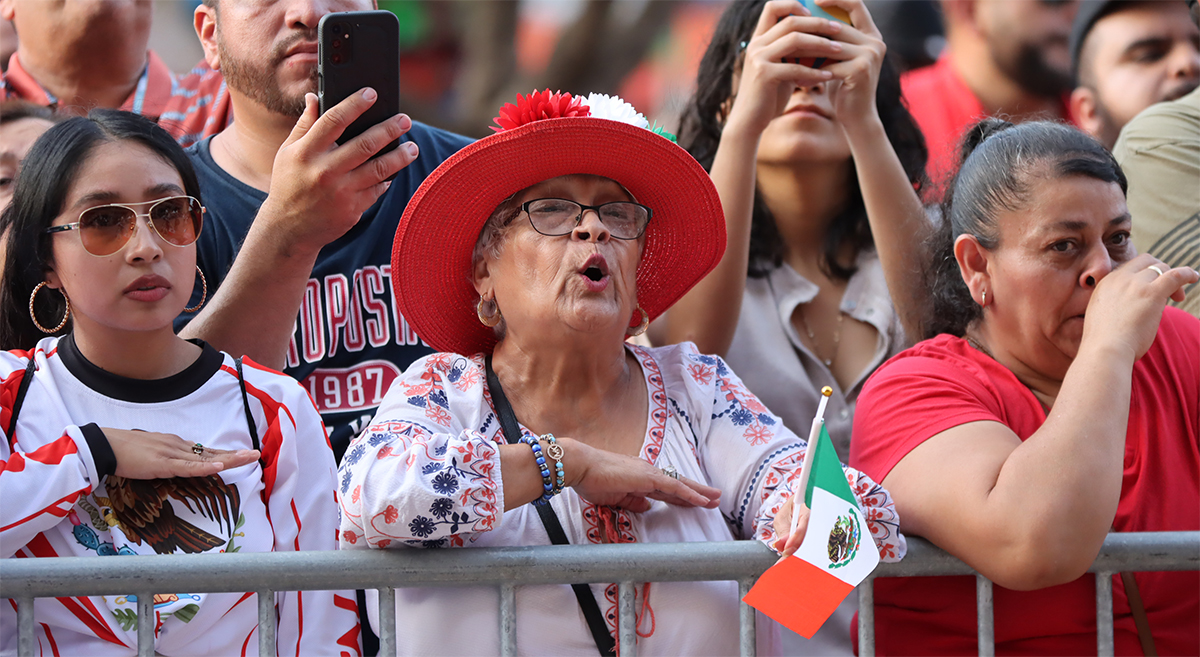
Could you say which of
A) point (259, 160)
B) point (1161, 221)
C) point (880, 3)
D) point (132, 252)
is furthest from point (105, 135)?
point (880, 3)

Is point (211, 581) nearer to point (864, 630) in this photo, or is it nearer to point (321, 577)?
point (321, 577)

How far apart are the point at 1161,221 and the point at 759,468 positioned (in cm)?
161

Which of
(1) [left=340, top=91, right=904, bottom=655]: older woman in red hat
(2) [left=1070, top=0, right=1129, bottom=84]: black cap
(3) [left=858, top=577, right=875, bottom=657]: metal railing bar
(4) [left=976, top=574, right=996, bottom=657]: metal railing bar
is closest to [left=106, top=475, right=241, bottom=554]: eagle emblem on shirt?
(1) [left=340, top=91, right=904, bottom=655]: older woman in red hat

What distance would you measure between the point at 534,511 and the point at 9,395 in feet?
3.07

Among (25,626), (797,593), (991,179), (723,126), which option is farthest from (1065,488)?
(25,626)

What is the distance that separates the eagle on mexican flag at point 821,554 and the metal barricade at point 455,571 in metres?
0.11

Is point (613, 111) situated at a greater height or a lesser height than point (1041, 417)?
greater

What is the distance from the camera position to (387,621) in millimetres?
1927

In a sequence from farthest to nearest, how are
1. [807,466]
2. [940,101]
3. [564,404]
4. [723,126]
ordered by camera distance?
[940,101], [723,126], [564,404], [807,466]

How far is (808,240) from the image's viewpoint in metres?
3.21

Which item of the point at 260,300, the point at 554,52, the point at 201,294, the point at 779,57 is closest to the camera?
the point at 260,300

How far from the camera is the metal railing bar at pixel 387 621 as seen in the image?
1.92 metres

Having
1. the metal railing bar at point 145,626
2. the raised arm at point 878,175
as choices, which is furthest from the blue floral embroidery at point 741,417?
the metal railing bar at point 145,626

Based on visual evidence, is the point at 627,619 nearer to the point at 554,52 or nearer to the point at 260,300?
the point at 260,300
